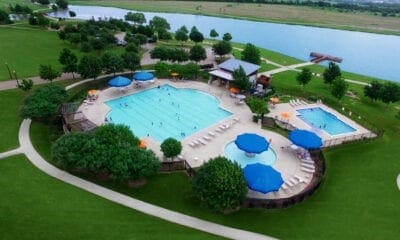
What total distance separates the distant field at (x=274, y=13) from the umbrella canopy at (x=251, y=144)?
94657 mm

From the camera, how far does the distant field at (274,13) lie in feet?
373

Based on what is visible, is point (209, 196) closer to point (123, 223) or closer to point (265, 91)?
point (123, 223)

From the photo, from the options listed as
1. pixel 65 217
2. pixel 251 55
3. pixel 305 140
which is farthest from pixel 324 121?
pixel 65 217

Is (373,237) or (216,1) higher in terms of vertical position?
(216,1)

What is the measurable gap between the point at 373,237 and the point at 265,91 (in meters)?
27.9

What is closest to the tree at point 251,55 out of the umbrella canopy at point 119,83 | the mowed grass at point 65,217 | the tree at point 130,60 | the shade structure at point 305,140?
the tree at point 130,60

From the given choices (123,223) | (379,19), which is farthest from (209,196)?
(379,19)

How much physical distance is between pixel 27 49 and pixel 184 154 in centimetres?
4893

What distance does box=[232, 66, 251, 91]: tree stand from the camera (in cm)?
4559

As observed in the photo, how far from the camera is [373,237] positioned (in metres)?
23.6

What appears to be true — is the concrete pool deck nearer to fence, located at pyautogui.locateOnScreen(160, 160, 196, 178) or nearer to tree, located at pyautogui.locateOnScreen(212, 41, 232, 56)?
fence, located at pyautogui.locateOnScreen(160, 160, 196, 178)

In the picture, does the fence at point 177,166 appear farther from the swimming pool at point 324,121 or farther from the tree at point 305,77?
the tree at point 305,77

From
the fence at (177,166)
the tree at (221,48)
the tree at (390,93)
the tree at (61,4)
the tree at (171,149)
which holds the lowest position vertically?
the fence at (177,166)

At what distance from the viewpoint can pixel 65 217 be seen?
2383cm
